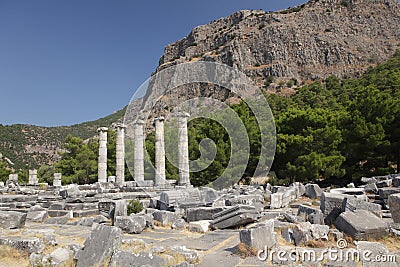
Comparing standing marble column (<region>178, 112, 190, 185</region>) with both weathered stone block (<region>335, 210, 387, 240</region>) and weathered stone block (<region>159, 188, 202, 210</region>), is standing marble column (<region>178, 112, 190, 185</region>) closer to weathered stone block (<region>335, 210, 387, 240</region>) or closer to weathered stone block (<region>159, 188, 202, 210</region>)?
weathered stone block (<region>159, 188, 202, 210</region>)

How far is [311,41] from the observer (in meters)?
92.4

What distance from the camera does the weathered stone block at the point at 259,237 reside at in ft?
20.5

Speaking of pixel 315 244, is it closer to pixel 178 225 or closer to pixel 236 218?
pixel 236 218

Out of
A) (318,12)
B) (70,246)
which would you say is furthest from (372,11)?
(70,246)

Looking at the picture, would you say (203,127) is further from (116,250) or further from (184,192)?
(116,250)

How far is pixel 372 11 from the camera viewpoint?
101875 millimetres

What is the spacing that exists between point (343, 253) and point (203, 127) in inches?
1021

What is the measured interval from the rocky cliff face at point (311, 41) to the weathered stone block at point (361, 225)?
3056 inches

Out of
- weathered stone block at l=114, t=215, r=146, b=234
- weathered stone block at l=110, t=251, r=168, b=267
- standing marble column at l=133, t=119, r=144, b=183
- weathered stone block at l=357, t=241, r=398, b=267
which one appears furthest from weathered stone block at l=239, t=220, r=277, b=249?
standing marble column at l=133, t=119, r=144, b=183

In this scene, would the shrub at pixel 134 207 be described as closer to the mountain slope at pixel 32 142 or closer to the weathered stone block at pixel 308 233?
the weathered stone block at pixel 308 233

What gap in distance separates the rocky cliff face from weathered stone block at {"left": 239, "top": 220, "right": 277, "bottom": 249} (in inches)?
3125

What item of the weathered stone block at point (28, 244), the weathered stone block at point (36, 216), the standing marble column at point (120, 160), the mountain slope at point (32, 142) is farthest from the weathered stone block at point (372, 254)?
the mountain slope at point (32, 142)

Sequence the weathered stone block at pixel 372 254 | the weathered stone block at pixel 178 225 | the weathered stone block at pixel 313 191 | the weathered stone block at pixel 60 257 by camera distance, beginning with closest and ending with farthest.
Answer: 1. the weathered stone block at pixel 372 254
2. the weathered stone block at pixel 60 257
3. the weathered stone block at pixel 178 225
4. the weathered stone block at pixel 313 191

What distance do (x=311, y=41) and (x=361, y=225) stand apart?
93.7 meters
